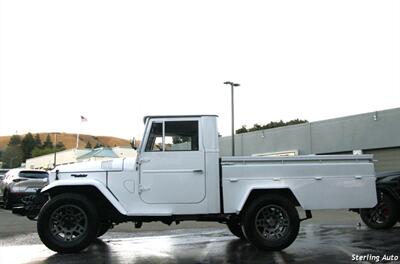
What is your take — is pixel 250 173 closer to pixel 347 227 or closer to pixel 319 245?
pixel 319 245

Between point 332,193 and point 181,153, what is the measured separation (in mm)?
2876

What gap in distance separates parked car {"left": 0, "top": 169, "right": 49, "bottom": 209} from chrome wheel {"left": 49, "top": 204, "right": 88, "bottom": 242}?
951cm

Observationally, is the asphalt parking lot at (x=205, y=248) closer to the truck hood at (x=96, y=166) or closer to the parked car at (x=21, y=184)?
the truck hood at (x=96, y=166)

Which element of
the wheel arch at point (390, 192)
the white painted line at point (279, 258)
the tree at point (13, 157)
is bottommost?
the white painted line at point (279, 258)

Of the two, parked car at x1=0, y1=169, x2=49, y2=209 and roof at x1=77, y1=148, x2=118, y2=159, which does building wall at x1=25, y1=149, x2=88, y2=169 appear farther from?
parked car at x1=0, y1=169, x2=49, y2=209

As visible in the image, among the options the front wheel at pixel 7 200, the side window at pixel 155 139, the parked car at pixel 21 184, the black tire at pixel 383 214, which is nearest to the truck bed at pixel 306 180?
the side window at pixel 155 139

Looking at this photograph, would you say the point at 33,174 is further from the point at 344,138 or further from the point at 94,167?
the point at 344,138

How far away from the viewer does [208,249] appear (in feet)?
31.8

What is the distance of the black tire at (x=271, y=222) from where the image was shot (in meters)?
9.20

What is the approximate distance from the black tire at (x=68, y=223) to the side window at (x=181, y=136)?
184cm

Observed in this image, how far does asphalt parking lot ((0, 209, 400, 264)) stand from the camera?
855 centimetres

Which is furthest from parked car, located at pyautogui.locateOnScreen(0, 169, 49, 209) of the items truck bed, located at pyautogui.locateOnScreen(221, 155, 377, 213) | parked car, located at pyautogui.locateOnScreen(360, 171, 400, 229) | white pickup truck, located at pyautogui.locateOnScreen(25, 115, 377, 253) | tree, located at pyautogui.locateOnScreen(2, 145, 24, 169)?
tree, located at pyautogui.locateOnScreen(2, 145, 24, 169)

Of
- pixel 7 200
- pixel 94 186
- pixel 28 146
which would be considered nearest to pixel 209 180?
pixel 94 186

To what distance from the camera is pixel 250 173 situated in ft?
30.9
